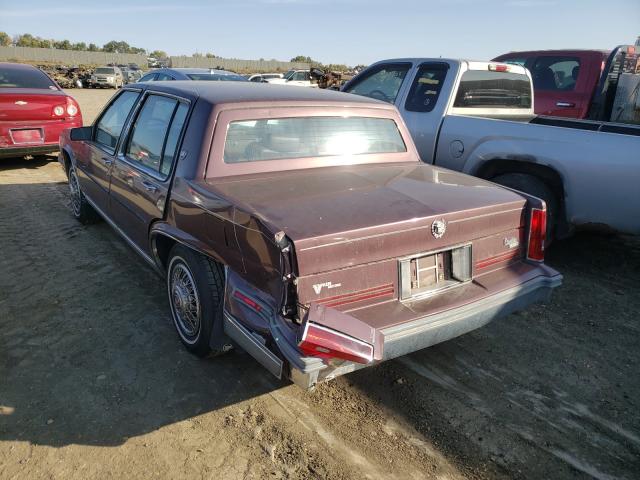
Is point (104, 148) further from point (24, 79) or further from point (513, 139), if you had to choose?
point (24, 79)

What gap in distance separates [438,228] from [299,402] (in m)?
1.31

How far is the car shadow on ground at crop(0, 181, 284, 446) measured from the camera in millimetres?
2762

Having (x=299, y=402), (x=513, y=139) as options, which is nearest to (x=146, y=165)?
(x=299, y=402)

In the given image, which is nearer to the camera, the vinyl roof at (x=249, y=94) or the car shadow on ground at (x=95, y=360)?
the car shadow on ground at (x=95, y=360)

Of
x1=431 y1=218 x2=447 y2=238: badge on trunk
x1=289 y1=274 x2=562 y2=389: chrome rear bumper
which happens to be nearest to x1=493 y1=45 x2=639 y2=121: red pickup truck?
x1=289 y1=274 x2=562 y2=389: chrome rear bumper

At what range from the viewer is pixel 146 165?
3719mm

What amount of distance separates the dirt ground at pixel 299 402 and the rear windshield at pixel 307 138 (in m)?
1.41

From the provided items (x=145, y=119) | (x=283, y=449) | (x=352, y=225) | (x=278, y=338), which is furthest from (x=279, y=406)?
(x=145, y=119)

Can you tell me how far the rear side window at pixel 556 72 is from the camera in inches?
320

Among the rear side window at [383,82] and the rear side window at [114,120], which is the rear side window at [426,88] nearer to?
the rear side window at [383,82]

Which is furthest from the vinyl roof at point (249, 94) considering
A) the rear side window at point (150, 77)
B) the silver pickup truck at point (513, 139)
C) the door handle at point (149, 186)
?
the rear side window at point (150, 77)

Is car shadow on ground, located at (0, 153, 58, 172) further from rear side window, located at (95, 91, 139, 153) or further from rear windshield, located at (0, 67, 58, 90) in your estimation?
rear side window, located at (95, 91, 139, 153)

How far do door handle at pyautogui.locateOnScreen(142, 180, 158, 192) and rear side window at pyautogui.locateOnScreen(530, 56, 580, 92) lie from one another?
7072 mm

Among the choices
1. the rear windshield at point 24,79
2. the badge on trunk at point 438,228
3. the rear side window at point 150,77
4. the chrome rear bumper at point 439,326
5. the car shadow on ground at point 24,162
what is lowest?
the car shadow on ground at point 24,162
